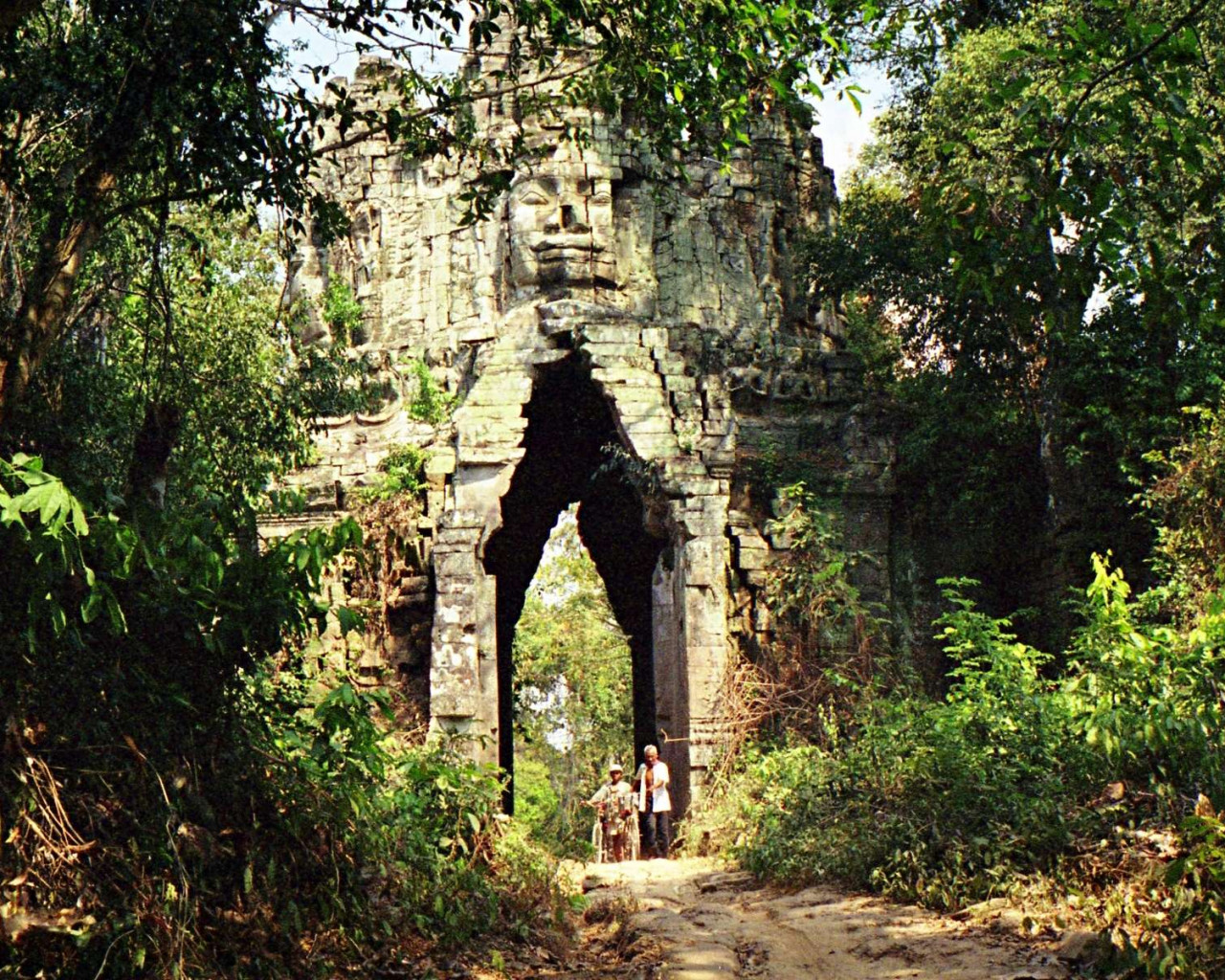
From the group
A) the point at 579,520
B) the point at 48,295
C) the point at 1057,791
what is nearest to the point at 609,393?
the point at 579,520

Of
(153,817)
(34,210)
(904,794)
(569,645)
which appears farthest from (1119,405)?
(569,645)

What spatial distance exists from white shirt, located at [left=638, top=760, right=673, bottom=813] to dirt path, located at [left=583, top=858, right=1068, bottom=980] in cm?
387

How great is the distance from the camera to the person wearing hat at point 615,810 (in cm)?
1417

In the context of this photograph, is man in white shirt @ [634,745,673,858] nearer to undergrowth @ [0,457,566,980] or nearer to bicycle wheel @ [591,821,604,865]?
bicycle wheel @ [591,821,604,865]

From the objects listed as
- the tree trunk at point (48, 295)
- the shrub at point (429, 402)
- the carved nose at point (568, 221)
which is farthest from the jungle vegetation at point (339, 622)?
the carved nose at point (568, 221)

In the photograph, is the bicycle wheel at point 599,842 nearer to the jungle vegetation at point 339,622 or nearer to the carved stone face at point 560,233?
the jungle vegetation at point 339,622

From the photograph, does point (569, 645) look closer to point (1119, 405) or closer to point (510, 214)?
point (510, 214)

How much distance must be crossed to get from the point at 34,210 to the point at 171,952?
17.4 feet

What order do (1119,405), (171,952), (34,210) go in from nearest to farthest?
A: (171,952), (34,210), (1119,405)

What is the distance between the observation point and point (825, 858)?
31.2 feet

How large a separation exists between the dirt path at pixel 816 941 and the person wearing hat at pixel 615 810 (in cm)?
416

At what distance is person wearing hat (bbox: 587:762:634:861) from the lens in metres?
14.2

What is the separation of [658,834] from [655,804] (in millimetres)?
528

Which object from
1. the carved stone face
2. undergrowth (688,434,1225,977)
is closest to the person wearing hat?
undergrowth (688,434,1225,977)
